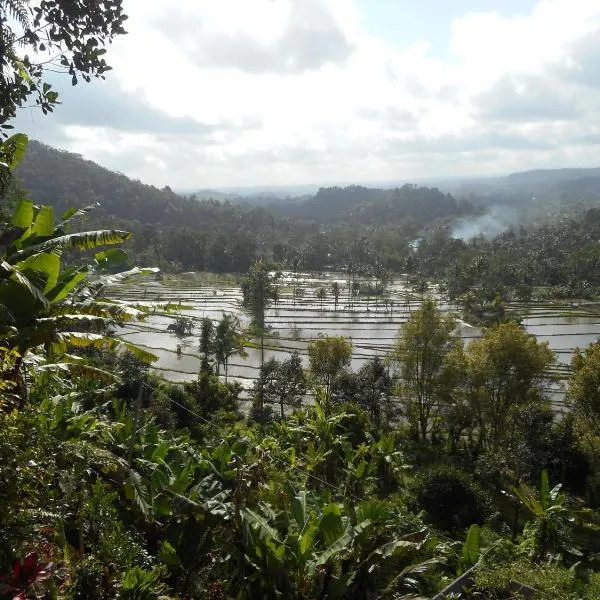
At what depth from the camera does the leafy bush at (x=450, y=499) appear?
1291 cm

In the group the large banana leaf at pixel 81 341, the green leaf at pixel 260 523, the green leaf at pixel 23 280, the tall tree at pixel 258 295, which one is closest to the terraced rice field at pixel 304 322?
the tall tree at pixel 258 295

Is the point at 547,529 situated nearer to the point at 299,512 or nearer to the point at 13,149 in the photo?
the point at 299,512

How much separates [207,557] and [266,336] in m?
35.2

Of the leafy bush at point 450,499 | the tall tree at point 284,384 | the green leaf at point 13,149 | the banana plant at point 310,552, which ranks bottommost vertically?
the leafy bush at point 450,499

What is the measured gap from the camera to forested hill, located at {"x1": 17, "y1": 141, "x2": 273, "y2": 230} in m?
110

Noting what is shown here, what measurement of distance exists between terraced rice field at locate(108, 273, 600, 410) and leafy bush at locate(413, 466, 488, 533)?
15.4m

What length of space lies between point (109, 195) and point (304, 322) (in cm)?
8824

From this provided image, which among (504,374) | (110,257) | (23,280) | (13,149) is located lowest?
(504,374)

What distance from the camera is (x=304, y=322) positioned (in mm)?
47656

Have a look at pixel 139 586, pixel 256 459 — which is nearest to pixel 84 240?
pixel 256 459

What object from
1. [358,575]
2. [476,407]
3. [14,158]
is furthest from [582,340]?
[14,158]

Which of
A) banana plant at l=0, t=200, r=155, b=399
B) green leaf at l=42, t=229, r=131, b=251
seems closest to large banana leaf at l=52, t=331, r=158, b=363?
banana plant at l=0, t=200, r=155, b=399

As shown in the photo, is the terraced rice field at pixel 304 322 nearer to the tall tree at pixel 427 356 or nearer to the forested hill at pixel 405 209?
the tall tree at pixel 427 356

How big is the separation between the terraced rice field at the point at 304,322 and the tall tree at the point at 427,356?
10.5m
